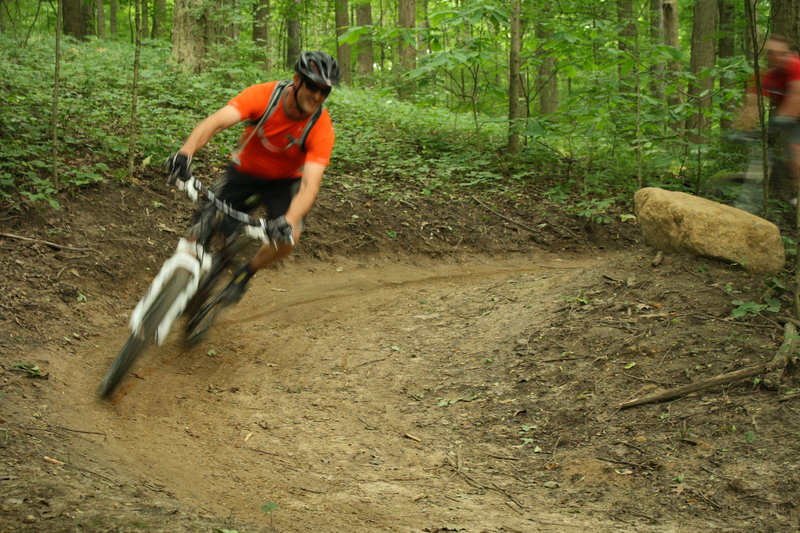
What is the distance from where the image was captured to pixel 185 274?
4285 mm

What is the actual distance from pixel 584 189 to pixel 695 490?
811 cm

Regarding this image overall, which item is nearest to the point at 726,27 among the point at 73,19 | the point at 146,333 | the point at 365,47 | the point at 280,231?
the point at 365,47

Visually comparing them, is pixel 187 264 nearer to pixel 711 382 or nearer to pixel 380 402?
pixel 380 402

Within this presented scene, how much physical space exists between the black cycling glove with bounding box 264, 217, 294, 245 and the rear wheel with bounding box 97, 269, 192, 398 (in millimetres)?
686

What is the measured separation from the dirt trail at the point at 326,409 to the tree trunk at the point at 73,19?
1360 centimetres

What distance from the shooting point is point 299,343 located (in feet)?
20.3

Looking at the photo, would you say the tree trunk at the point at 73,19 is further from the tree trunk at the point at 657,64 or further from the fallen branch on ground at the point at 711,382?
the fallen branch on ground at the point at 711,382

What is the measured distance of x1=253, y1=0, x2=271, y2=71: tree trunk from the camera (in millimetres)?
13758

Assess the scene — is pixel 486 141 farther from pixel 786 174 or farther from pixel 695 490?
pixel 695 490

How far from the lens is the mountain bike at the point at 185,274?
4.08 m

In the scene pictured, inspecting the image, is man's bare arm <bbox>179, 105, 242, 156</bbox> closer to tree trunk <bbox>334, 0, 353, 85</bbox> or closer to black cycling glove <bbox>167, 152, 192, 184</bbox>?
black cycling glove <bbox>167, 152, 192, 184</bbox>

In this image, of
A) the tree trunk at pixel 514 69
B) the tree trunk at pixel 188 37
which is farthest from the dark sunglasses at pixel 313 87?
the tree trunk at pixel 188 37

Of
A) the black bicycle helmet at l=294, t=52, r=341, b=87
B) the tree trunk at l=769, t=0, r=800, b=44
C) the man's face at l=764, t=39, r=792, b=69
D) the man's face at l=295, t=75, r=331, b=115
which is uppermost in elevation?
the tree trunk at l=769, t=0, r=800, b=44

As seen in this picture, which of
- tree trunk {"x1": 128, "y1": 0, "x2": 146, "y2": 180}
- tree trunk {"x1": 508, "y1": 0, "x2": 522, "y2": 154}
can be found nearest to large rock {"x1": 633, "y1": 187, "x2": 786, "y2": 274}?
tree trunk {"x1": 508, "y1": 0, "x2": 522, "y2": 154}
